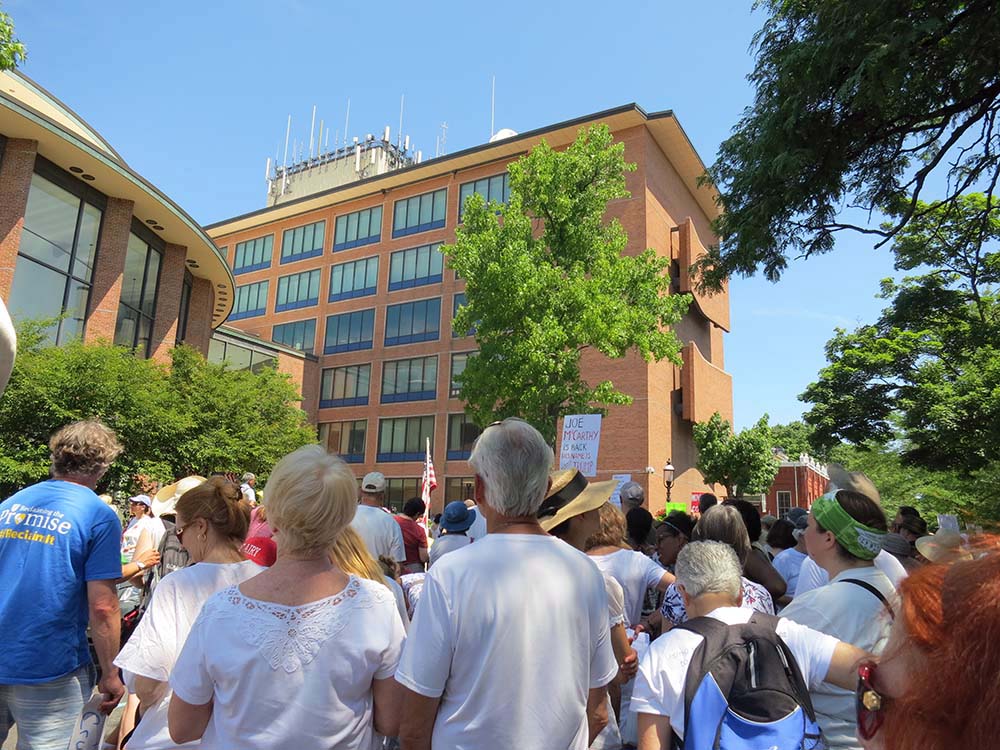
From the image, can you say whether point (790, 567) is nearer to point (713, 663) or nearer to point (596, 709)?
point (596, 709)

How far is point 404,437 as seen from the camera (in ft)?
136

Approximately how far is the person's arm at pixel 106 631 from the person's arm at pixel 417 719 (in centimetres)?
181

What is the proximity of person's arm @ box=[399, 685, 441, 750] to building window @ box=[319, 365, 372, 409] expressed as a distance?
42211 millimetres

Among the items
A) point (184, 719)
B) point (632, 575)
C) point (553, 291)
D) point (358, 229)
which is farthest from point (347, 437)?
point (184, 719)

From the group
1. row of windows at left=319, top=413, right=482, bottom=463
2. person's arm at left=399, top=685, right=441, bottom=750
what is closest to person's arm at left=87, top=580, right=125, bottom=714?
person's arm at left=399, top=685, right=441, bottom=750

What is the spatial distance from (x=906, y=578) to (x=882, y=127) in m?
8.26

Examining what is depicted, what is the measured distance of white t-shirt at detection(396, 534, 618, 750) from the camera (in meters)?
2.15

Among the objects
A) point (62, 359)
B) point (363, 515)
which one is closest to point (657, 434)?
point (62, 359)

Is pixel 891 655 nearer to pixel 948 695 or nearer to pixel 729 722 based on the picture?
pixel 948 695

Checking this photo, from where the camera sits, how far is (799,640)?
2.52 m

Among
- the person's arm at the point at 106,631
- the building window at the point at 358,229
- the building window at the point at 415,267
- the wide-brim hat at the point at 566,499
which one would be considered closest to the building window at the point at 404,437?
the building window at the point at 415,267

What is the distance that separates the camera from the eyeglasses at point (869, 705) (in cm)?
112

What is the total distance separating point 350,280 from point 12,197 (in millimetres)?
27277

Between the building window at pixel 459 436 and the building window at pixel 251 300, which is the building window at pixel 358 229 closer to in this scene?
the building window at pixel 251 300
